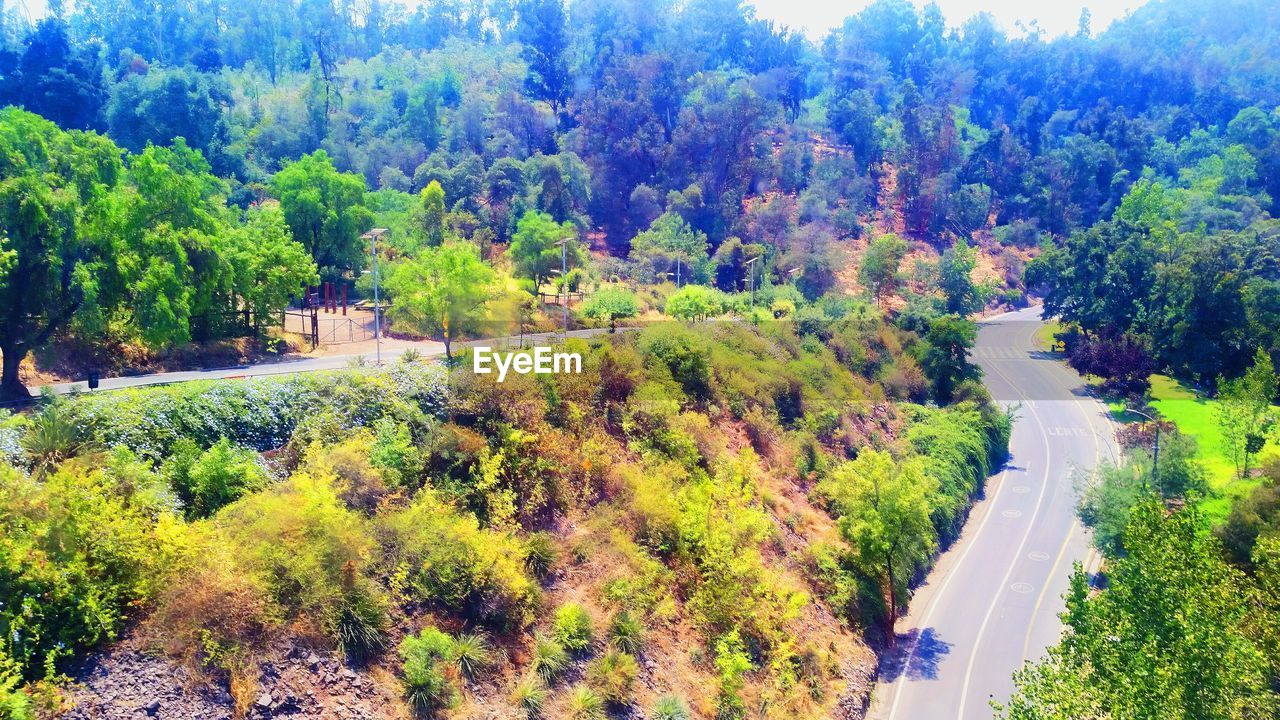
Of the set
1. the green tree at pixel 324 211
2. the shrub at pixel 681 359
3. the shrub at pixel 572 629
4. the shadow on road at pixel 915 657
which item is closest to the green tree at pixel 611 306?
the shrub at pixel 681 359

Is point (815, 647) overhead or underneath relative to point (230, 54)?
underneath

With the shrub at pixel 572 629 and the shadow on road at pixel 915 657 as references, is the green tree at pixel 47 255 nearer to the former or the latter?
the shrub at pixel 572 629

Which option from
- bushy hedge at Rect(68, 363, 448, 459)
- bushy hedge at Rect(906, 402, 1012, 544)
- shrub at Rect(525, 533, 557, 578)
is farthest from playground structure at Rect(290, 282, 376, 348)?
bushy hedge at Rect(906, 402, 1012, 544)

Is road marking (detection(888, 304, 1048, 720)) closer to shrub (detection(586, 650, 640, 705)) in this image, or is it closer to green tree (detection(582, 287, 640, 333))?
shrub (detection(586, 650, 640, 705))

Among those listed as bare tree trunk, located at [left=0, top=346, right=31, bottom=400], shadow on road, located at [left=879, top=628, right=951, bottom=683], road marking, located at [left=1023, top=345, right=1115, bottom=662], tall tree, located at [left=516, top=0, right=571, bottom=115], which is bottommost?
shadow on road, located at [left=879, top=628, right=951, bottom=683]

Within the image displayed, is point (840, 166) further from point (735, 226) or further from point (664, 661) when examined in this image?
point (664, 661)

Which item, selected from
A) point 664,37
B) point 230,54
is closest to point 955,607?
point 664,37
